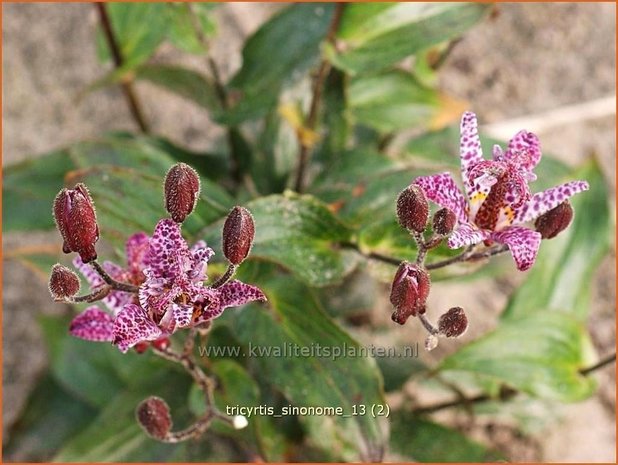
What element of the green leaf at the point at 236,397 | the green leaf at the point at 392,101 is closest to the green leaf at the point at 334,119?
the green leaf at the point at 392,101

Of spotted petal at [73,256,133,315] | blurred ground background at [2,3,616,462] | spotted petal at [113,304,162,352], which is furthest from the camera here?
blurred ground background at [2,3,616,462]

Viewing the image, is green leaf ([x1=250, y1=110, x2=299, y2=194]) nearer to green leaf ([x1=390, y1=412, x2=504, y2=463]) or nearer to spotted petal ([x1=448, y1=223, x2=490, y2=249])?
green leaf ([x1=390, y1=412, x2=504, y2=463])

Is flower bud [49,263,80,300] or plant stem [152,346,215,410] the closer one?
flower bud [49,263,80,300]

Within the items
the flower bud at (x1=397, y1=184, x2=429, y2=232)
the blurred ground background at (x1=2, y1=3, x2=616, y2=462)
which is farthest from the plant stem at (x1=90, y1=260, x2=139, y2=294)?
the blurred ground background at (x1=2, y1=3, x2=616, y2=462)

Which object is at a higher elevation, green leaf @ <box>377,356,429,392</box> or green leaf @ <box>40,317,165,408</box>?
green leaf @ <box>377,356,429,392</box>

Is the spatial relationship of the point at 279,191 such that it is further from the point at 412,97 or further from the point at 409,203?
the point at 409,203

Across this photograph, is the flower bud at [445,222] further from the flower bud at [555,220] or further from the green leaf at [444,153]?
the green leaf at [444,153]

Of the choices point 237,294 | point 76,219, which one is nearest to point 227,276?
point 237,294

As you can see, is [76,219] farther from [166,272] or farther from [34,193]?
[34,193]
